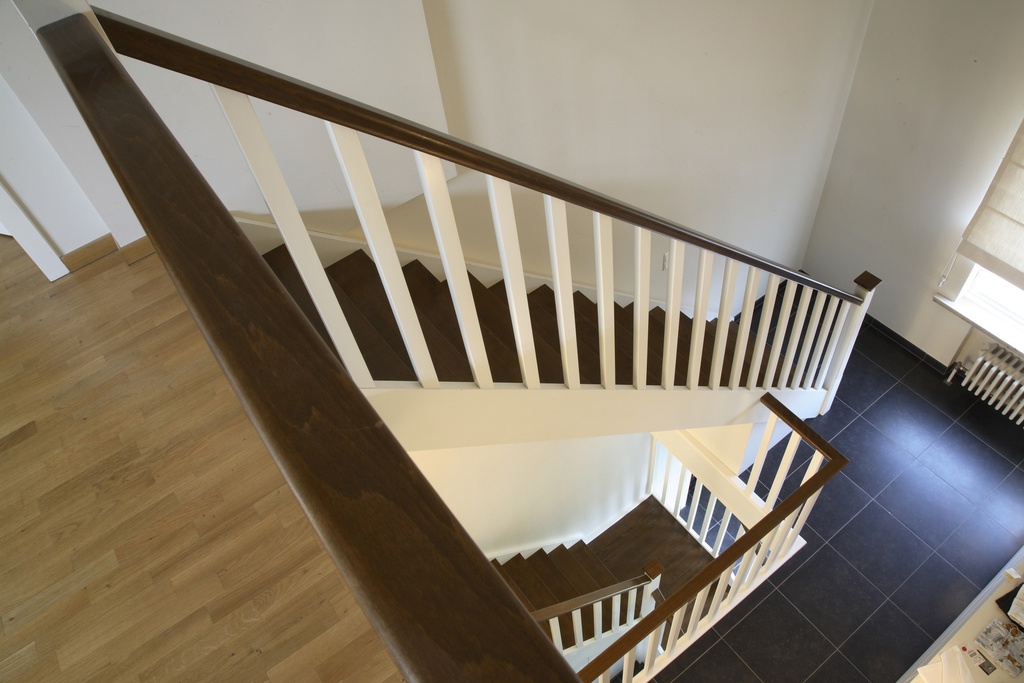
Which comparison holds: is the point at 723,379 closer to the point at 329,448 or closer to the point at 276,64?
the point at 276,64

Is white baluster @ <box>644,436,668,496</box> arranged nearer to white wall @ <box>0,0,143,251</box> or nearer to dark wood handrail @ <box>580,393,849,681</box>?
dark wood handrail @ <box>580,393,849,681</box>

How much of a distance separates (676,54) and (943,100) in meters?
1.78

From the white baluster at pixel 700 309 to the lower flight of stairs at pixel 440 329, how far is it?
0.58 ft

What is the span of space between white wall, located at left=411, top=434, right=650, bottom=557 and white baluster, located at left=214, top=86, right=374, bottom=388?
1424 mm

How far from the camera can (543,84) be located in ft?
9.34

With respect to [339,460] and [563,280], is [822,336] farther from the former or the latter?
[339,460]

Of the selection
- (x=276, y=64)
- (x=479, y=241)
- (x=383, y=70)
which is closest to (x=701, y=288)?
(x=479, y=241)

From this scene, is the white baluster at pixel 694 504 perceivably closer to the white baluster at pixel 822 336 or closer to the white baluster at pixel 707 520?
the white baluster at pixel 707 520

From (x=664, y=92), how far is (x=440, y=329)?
1.85 meters

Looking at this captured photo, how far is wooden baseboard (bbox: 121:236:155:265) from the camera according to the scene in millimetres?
2084

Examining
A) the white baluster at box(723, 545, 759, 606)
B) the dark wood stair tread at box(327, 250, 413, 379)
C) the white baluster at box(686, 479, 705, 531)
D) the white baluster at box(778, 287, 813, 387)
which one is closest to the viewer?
the dark wood stair tread at box(327, 250, 413, 379)

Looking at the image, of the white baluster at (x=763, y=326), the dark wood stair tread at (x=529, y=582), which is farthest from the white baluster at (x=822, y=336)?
the dark wood stair tread at (x=529, y=582)

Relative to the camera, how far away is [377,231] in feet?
4.51

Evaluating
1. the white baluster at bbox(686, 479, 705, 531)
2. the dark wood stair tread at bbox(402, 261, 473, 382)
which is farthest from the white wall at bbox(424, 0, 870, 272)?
the white baluster at bbox(686, 479, 705, 531)
